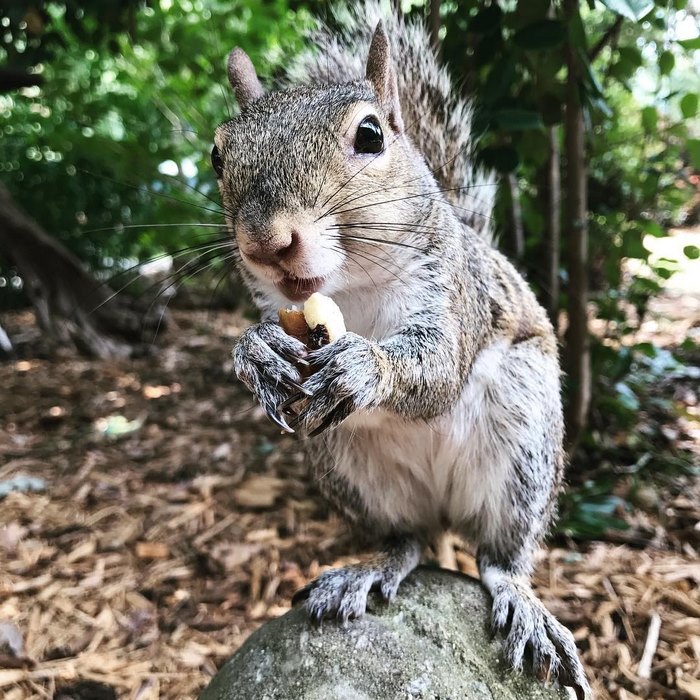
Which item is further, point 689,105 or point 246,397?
point 246,397

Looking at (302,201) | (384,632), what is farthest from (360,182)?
(384,632)

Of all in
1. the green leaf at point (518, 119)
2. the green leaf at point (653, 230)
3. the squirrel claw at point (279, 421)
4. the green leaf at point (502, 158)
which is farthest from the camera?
the green leaf at point (653, 230)

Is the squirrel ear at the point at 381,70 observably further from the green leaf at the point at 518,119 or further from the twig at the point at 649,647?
the twig at the point at 649,647

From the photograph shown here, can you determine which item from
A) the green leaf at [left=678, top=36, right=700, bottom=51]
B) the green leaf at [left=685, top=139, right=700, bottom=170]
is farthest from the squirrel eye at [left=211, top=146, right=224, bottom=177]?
the green leaf at [left=685, top=139, right=700, bottom=170]

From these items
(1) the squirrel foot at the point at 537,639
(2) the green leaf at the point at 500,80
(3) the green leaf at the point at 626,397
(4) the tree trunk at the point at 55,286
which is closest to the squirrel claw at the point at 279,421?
(1) the squirrel foot at the point at 537,639

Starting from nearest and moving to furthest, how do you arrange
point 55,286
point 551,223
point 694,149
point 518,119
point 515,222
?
point 518,119, point 694,149, point 551,223, point 515,222, point 55,286

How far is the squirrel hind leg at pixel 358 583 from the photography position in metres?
1.30

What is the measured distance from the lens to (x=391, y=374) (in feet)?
3.78

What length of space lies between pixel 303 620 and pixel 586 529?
1221 mm

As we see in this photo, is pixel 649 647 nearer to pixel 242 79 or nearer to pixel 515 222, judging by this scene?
pixel 515 222

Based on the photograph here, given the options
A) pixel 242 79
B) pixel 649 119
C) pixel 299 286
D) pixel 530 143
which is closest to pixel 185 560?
pixel 299 286

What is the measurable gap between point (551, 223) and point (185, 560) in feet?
5.91

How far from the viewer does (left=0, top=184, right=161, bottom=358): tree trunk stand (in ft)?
12.8

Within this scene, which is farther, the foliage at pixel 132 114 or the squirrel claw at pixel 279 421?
the foliage at pixel 132 114
